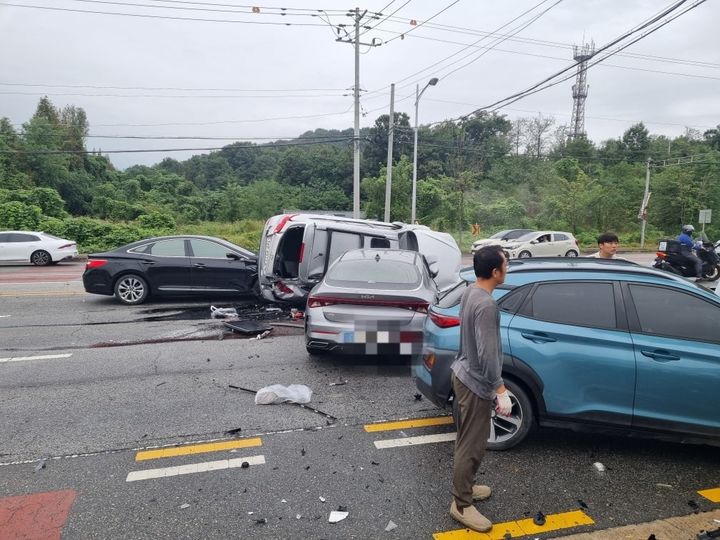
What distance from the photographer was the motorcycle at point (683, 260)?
533 inches

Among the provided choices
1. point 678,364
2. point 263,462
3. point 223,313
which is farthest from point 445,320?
point 223,313

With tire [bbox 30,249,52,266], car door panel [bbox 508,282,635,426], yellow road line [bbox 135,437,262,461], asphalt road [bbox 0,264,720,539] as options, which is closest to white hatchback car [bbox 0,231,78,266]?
tire [bbox 30,249,52,266]

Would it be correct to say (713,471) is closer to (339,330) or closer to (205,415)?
(339,330)

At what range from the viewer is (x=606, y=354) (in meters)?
3.75

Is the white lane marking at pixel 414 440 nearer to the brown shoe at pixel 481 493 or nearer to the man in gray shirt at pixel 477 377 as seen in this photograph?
the brown shoe at pixel 481 493

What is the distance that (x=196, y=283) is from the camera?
10.3m

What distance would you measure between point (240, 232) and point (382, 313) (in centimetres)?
2749

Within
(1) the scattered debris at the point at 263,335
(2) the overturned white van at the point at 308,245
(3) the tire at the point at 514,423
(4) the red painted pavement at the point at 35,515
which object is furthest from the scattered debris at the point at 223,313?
(3) the tire at the point at 514,423

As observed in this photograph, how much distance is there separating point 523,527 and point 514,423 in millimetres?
983

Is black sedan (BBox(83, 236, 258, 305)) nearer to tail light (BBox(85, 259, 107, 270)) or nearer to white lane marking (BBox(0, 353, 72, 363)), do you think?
tail light (BBox(85, 259, 107, 270))

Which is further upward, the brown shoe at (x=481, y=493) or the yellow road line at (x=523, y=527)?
the brown shoe at (x=481, y=493)

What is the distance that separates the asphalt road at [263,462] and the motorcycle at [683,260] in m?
10.9

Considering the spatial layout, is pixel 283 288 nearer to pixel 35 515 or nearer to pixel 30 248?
pixel 35 515

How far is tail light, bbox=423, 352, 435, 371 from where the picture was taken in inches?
165
